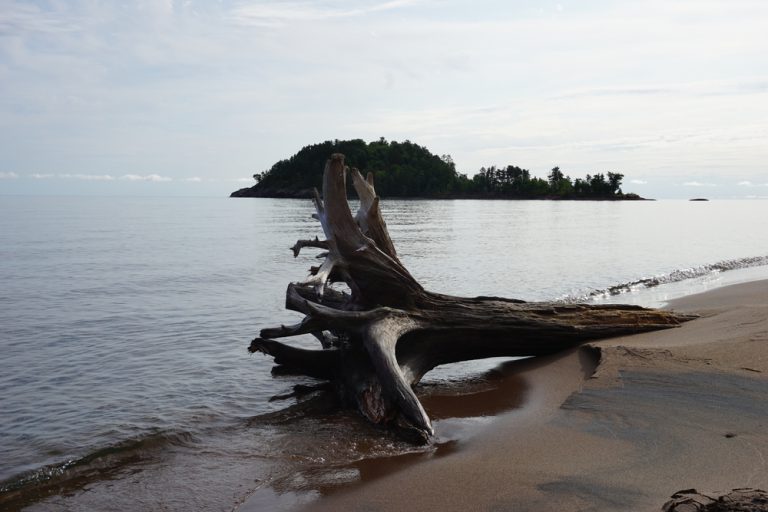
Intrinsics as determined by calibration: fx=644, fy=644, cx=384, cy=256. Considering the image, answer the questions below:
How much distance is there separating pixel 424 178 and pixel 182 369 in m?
142

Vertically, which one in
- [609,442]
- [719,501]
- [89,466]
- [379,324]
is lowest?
[89,466]

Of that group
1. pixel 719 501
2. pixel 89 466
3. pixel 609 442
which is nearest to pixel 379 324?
pixel 609 442

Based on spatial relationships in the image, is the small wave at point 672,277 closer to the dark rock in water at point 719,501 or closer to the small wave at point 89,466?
the small wave at point 89,466

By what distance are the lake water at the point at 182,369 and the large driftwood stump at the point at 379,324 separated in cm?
45

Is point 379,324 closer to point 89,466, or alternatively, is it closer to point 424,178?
point 89,466

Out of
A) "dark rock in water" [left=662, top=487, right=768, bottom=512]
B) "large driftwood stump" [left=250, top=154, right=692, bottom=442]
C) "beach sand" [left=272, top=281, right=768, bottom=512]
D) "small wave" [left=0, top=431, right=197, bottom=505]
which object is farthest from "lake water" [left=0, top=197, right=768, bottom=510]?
"dark rock in water" [left=662, top=487, right=768, bottom=512]

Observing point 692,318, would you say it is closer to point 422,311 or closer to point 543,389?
point 543,389

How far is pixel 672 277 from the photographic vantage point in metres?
19.1

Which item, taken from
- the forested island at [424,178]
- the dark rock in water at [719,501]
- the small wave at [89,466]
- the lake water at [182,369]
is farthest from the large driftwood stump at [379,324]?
the forested island at [424,178]

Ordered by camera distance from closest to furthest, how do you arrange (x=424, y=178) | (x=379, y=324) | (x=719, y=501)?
(x=719, y=501) → (x=379, y=324) → (x=424, y=178)

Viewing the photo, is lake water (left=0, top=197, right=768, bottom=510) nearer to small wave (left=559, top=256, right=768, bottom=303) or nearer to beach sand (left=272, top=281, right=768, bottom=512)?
small wave (left=559, top=256, right=768, bottom=303)

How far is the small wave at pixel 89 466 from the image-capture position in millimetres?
5500

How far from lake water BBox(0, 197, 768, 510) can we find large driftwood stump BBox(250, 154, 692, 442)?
45cm

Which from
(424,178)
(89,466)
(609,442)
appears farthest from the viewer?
(424,178)
